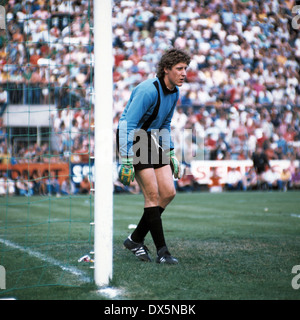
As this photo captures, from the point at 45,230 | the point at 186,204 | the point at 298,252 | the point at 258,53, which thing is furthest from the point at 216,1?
the point at 298,252

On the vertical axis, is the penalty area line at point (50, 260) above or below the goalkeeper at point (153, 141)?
below

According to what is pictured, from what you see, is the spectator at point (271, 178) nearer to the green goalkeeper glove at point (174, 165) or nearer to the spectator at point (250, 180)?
the spectator at point (250, 180)

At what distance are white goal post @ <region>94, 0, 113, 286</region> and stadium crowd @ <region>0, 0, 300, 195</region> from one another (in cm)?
1240

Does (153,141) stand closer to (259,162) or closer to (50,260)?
(50,260)

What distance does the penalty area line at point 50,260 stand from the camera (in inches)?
143

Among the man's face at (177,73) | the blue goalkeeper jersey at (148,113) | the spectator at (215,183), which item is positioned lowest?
the spectator at (215,183)

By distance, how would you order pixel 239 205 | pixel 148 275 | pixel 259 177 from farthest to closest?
pixel 259 177 → pixel 239 205 → pixel 148 275

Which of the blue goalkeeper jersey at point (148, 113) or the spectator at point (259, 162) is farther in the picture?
the spectator at point (259, 162)

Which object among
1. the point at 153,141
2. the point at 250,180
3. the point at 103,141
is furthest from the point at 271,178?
the point at 103,141

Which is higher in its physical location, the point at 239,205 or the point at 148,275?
the point at 148,275

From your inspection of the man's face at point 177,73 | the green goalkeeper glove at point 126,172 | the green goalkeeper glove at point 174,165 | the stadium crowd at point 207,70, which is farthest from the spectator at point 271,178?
the green goalkeeper glove at point 126,172

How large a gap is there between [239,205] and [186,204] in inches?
48.8

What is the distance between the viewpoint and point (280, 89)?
19.2 meters
